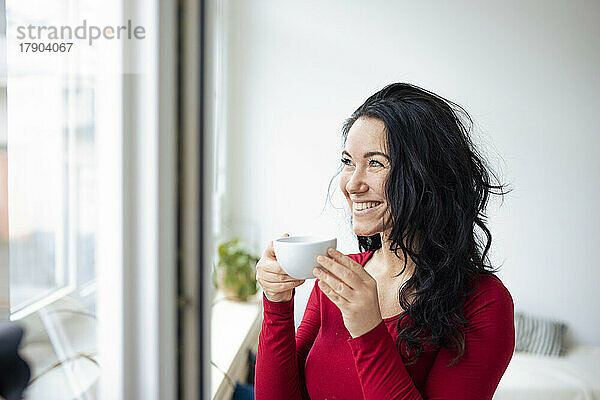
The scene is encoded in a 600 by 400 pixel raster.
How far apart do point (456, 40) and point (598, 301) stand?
537 mm

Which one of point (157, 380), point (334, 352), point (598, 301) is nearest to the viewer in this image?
point (157, 380)

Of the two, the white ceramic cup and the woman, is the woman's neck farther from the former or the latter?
the white ceramic cup

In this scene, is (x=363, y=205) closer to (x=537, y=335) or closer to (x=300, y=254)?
(x=300, y=254)

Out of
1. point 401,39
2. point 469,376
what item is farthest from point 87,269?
point 401,39

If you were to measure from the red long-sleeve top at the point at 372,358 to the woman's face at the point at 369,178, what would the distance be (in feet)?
0.42

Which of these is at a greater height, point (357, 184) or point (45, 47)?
point (45, 47)

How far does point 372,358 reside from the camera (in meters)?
0.55

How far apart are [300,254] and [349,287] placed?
62mm

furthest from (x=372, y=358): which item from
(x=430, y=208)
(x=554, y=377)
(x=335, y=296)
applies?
(x=554, y=377)

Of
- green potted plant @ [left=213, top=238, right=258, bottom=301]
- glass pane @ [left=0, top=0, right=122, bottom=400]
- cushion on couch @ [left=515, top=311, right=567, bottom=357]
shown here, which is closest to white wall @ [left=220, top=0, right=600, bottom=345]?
cushion on couch @ [left=515, top=311, right=567, bottom=357]

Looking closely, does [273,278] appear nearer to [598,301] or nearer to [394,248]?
[394,248]

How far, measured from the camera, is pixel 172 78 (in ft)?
1.65

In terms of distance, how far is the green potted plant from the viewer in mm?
1451

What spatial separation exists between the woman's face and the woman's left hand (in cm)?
9
